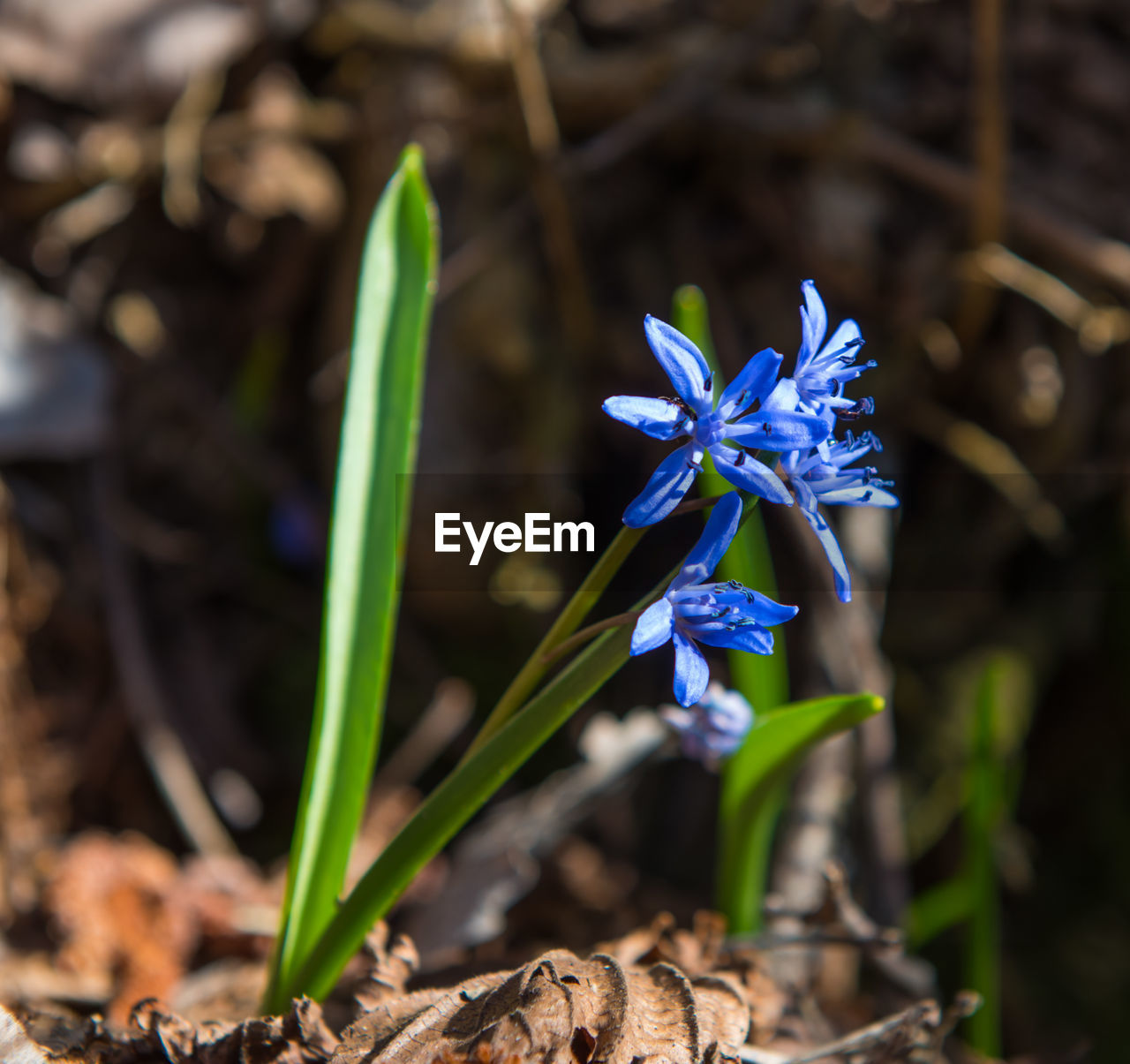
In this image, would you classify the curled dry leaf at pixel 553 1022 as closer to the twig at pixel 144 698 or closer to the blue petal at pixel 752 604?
the blue petal at pixel 752 604

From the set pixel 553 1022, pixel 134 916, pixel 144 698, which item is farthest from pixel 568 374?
pixel 553 1022

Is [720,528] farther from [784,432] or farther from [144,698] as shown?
[144,698]

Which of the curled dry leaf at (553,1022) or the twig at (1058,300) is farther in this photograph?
the twig at (1058,300)

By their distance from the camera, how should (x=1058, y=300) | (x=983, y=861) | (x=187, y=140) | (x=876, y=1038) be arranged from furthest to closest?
(x=187, y=140), (x=1058, y=300), (x=983, y=861), (x=876, y=1038)

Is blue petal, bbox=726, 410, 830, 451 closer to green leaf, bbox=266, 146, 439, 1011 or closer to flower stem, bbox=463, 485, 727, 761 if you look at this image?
flower stem, bbox=463, 485, 727, 761

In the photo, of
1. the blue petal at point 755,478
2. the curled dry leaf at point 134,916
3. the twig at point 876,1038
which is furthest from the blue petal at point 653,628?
the curled dry leaf at point 134,916

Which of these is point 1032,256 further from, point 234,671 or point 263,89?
point 234,671

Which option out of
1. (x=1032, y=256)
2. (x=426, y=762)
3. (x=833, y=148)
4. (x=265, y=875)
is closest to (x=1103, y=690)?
(x=1032, y=256)
